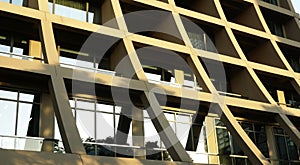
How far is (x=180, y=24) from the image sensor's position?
21.1 m

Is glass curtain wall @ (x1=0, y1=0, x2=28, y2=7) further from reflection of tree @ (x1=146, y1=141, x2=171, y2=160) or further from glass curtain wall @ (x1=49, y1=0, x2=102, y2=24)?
reflection of tree @ (x1=146, y1=141, x2=171, y2=160)

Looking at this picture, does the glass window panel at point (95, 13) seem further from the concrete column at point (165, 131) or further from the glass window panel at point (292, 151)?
the glass window panel at point (292, 151)

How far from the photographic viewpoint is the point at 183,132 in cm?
2038

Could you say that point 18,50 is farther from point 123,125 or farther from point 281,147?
point 281,147

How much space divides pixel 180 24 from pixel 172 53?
1.62 meters

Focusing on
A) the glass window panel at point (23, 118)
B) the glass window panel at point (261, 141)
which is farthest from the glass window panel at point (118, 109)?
the glass window panel at point (261, 141)

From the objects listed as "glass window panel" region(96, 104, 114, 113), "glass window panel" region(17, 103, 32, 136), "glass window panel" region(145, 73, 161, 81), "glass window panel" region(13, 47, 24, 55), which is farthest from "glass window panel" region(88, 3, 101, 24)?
"glass window panel" region(17, 103, 32, 136)

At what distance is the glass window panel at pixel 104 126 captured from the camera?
17.9 metres

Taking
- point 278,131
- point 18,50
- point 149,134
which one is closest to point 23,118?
point 18,50

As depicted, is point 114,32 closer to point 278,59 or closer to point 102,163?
point 102,163

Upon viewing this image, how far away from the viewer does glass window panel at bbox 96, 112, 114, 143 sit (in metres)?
17.9

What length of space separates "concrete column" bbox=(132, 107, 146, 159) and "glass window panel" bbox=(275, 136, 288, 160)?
27.8ft

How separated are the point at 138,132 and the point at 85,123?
243cm

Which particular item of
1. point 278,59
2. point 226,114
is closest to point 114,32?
point 226,114
